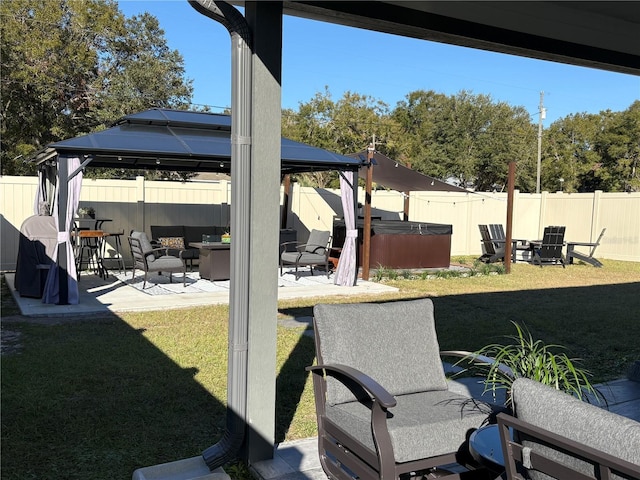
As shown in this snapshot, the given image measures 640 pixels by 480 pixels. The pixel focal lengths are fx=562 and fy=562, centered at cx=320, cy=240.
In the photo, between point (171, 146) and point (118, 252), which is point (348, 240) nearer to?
point (171, 146)

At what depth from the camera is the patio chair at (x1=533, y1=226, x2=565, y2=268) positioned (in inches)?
546

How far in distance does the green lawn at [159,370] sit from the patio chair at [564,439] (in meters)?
2.14

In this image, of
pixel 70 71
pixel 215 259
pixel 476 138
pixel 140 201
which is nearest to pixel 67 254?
pixel 215 259

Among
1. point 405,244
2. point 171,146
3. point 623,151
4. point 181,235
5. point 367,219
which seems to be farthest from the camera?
point 623,151

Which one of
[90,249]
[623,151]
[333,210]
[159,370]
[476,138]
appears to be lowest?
[159,370]

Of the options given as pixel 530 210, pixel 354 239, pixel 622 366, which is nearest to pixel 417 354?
pixel 622 366

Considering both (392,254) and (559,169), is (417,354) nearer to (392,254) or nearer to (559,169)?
(392,254)

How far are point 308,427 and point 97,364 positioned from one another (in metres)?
2.39

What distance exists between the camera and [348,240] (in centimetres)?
1019

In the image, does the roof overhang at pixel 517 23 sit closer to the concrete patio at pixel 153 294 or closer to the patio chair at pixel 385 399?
the patio chair at pixel 385 399

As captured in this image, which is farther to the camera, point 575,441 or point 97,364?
point 97,364

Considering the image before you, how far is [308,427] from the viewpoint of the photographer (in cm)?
369

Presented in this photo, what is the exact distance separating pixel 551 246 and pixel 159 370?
37.8 ft

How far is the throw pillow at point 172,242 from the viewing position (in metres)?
11.6
